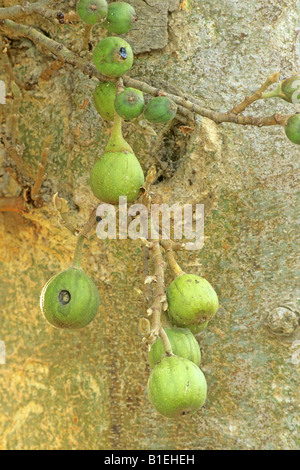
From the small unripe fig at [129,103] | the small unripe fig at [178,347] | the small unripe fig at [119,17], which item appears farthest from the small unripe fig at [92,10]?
the small unripe fig at [178,347]

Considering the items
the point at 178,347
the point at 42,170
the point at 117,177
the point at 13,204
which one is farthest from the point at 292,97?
the point at 13,204

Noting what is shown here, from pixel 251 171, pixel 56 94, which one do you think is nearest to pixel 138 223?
pixel 251 171

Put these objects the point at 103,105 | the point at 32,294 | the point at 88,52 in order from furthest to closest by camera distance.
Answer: the point at 32,294 < the point at 88,52 < the point at 103,105

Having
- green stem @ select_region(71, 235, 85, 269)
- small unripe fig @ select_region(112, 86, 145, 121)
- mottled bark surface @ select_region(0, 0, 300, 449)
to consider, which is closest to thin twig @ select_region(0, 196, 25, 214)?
mottled bark surface @ select_region(0, 0, 300, 449)

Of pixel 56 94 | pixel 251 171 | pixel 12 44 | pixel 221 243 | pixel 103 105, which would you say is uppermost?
pixel 12 44

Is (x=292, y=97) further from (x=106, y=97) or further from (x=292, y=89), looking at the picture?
(x=106, y=97)

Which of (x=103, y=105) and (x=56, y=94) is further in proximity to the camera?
(x=56, y=94)
